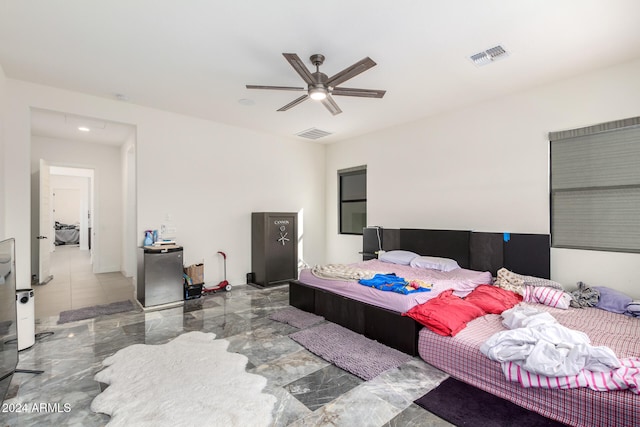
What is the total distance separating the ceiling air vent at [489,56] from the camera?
2.98 m

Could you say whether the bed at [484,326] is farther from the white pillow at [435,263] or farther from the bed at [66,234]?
the bed at [66,234]

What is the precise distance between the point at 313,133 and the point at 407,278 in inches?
137

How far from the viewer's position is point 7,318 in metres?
2.06

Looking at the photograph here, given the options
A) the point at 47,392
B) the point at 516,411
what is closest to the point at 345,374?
the point at 516,411

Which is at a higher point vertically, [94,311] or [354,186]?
[354,186]

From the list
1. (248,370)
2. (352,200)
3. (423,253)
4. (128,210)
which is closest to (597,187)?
(423,253)

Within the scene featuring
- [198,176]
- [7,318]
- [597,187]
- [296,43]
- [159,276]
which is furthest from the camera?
[198,176]

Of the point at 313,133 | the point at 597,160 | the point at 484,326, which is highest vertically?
the point at 313,133

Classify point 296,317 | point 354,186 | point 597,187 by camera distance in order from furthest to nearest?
point 354,186
point 296,317
point 597,187

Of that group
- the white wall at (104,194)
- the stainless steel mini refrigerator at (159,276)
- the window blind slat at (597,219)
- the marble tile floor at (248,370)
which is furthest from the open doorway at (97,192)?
the window blind slat at (597,219)

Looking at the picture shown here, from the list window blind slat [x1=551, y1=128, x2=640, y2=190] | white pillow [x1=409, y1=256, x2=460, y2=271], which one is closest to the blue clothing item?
white pillow [x1=409, y1=256, x2=460, y2=271]

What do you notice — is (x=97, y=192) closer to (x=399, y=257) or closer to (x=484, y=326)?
(x=399, y=257)

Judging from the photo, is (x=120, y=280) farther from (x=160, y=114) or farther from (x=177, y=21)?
(x=177, y=21)

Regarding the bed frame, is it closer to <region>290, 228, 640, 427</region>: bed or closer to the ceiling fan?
<region>290, 228, 640, 427</region>: bed
